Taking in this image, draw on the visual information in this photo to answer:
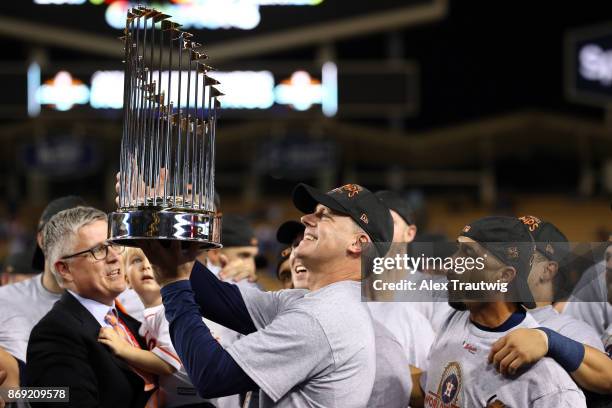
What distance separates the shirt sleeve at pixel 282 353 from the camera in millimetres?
2930

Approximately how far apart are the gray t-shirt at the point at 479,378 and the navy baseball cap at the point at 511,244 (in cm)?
14

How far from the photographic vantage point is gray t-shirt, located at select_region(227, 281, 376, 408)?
2939 millimetres

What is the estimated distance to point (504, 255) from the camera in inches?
127

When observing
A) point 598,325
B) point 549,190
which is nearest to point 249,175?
A: point 549,190

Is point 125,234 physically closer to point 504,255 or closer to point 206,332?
point 206,332

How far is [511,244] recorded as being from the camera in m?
3.22

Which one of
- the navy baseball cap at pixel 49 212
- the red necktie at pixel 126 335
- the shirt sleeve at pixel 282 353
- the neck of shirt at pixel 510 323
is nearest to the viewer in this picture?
the shirt sleeve at pixel 282 353

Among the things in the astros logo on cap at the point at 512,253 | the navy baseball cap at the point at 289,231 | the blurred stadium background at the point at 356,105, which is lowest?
the astros logo on cap at the point at 512,253

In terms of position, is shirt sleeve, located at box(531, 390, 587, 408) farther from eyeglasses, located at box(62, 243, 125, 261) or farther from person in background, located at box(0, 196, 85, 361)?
person in background, located at box(0, 196, 85, 361)

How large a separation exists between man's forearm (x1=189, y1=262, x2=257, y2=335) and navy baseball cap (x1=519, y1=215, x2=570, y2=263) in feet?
3.43

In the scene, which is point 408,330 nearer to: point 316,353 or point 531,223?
point 531,223

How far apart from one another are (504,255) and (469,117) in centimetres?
1722

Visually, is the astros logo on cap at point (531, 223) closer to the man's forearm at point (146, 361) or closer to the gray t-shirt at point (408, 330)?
the gray t-shirt at point (408, 330)

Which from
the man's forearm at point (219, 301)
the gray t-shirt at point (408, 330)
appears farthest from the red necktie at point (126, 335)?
the gray t-shirt at point (408, 330)
